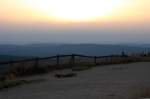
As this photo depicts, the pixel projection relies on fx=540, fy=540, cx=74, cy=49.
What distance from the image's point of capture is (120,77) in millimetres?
31109

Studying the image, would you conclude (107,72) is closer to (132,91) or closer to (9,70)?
(9,70)

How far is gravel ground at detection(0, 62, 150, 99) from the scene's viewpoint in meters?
23.2

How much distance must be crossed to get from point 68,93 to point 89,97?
220 cm

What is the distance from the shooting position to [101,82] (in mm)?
28625

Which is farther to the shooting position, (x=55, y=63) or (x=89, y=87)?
(x=55, y=63)

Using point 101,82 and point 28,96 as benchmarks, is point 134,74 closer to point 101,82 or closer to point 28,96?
point 101,82

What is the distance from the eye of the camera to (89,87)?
26281 mm

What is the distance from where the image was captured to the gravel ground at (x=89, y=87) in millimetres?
23209

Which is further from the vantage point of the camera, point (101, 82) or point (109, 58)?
point (109, 58)

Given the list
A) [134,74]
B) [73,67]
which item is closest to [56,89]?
[134,74]

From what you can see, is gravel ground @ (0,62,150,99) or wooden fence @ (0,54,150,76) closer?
gravel ground @ (0,62,150,99)

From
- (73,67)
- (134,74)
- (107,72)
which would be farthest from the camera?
(73,67)

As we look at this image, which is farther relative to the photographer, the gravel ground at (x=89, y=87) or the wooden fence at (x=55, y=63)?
the wooden fence at (x=55, y=63)

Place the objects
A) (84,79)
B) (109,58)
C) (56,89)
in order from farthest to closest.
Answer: (109,58) → (84,79) → (56,89)
